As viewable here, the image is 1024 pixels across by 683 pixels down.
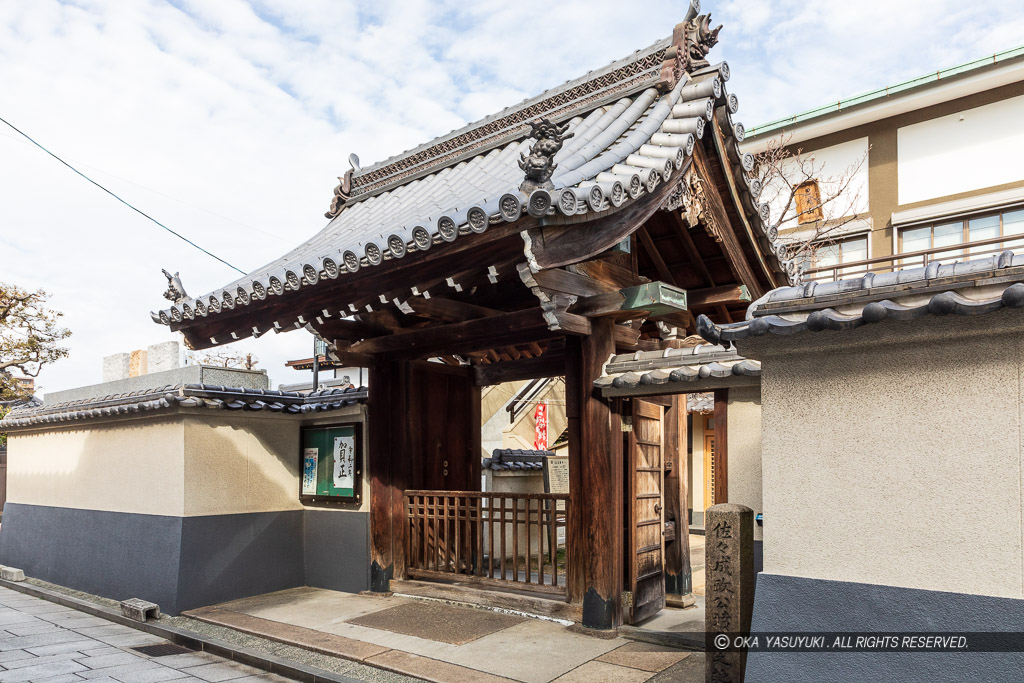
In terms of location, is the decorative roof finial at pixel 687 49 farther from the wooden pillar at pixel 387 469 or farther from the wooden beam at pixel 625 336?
the wooden pillar at pixel 387 469

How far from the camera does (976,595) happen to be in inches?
160

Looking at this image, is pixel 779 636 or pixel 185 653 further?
pixel 185 653

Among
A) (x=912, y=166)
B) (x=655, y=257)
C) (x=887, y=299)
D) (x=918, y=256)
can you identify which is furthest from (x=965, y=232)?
(x=887, y=299)

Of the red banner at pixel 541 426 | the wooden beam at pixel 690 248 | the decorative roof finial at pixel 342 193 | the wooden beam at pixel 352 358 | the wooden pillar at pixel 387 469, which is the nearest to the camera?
the wooden beam at pixel 690 248

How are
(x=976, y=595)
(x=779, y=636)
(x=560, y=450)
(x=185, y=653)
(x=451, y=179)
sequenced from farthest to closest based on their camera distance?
(x=560, y=450) < (x=451, y=179) < (x=185, y=653) < (x=779, y=636) < (x=976, y=595)

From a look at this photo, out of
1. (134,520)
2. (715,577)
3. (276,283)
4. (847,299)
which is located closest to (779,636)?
(715,577)

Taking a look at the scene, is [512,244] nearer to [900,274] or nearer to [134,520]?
[900,274]

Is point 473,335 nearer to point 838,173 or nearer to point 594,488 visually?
point 594,488

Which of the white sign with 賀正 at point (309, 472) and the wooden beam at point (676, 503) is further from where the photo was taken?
the white sign with 賀正 at point (309, 472)

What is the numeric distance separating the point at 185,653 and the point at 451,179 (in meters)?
6.93

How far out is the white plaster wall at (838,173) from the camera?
1919cm

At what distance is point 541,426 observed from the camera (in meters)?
20.9

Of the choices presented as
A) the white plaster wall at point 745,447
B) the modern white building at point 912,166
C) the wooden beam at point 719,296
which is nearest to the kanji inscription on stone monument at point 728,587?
the white plaster wall at point 745,447

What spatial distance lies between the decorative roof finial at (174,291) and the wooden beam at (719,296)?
693 centimetres
